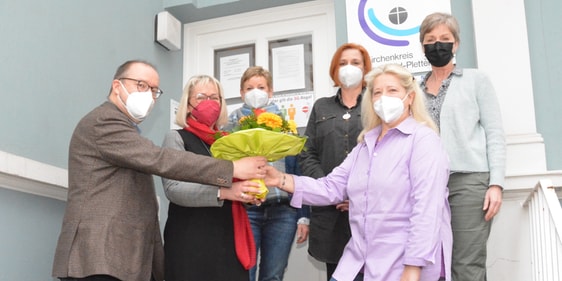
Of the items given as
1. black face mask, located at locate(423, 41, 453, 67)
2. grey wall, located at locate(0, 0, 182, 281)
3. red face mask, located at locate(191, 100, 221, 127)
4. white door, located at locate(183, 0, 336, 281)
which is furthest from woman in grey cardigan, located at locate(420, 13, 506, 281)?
grey wall, located at locate(0, 0, 182, 281)

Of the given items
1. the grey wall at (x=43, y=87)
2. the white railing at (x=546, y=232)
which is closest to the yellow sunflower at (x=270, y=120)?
the white railing at (x=546, y=232)

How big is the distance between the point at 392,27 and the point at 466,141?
4.41 feet

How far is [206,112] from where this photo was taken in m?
2.08

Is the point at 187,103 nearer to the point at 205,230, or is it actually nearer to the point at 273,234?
the point at 205,230

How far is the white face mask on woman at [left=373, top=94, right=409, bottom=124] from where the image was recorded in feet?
5.95

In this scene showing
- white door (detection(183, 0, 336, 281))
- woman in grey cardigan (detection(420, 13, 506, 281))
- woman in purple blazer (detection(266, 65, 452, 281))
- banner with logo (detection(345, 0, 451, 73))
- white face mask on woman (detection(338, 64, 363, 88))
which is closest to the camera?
woman in purple blazer (detection(266, 65, 452, 281))

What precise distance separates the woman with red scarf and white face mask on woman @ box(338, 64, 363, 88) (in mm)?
740

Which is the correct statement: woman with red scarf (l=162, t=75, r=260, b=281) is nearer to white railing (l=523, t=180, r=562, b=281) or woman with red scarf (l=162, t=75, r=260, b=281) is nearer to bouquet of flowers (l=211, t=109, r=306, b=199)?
bouquet of flowers (l=211, t=109, r=306, b=199)

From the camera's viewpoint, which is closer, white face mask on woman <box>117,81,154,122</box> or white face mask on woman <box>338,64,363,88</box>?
white face mask on woman <box>117,81,154,122</box>

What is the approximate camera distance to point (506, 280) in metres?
2.73

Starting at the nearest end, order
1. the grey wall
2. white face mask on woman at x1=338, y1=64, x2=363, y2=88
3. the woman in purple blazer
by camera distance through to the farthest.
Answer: the woman in purple blazer, the grey wall, white face mask on woman at x1=338, y1=64, x2=363, y2=88

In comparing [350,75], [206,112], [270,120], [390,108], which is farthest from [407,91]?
[206,112]

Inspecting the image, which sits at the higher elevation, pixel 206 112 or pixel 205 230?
pixel 206 112

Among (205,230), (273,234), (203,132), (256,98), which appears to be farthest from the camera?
(256,98)
